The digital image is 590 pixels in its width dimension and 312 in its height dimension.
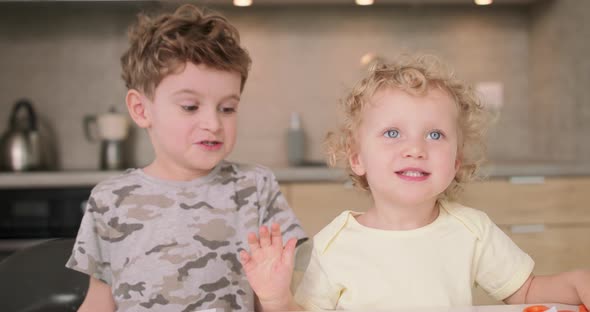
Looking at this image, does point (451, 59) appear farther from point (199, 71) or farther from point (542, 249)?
point (199, 71)

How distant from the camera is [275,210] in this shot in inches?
41.6

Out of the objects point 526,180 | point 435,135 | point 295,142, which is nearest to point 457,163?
point 435,135

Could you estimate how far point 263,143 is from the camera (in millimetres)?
2953

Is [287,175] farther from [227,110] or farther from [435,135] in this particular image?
[435,135]

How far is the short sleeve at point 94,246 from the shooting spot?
3.20 feet

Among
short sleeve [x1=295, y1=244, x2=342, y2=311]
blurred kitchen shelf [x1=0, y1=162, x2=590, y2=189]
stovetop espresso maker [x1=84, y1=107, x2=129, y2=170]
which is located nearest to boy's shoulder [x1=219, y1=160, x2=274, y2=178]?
short sleeve [x1=295, y1=244, x2=342, y2=311]

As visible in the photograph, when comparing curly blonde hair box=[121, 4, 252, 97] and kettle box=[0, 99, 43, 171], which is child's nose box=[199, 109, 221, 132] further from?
kettle box=[0, 99, 43, 171]

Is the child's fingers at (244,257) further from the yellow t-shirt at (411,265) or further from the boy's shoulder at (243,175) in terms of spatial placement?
the boy's shoulder at (243,175)

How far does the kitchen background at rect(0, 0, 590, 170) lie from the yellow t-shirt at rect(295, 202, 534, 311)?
193cm

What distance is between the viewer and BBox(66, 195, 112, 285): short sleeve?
977 millimetres

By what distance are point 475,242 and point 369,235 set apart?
153 mm

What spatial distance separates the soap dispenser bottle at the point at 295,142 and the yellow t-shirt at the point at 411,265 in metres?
1.91

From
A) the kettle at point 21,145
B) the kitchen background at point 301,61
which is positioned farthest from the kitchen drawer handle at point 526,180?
the kettle at point 21,145

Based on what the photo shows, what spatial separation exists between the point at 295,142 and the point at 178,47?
A: 6.22 feet
